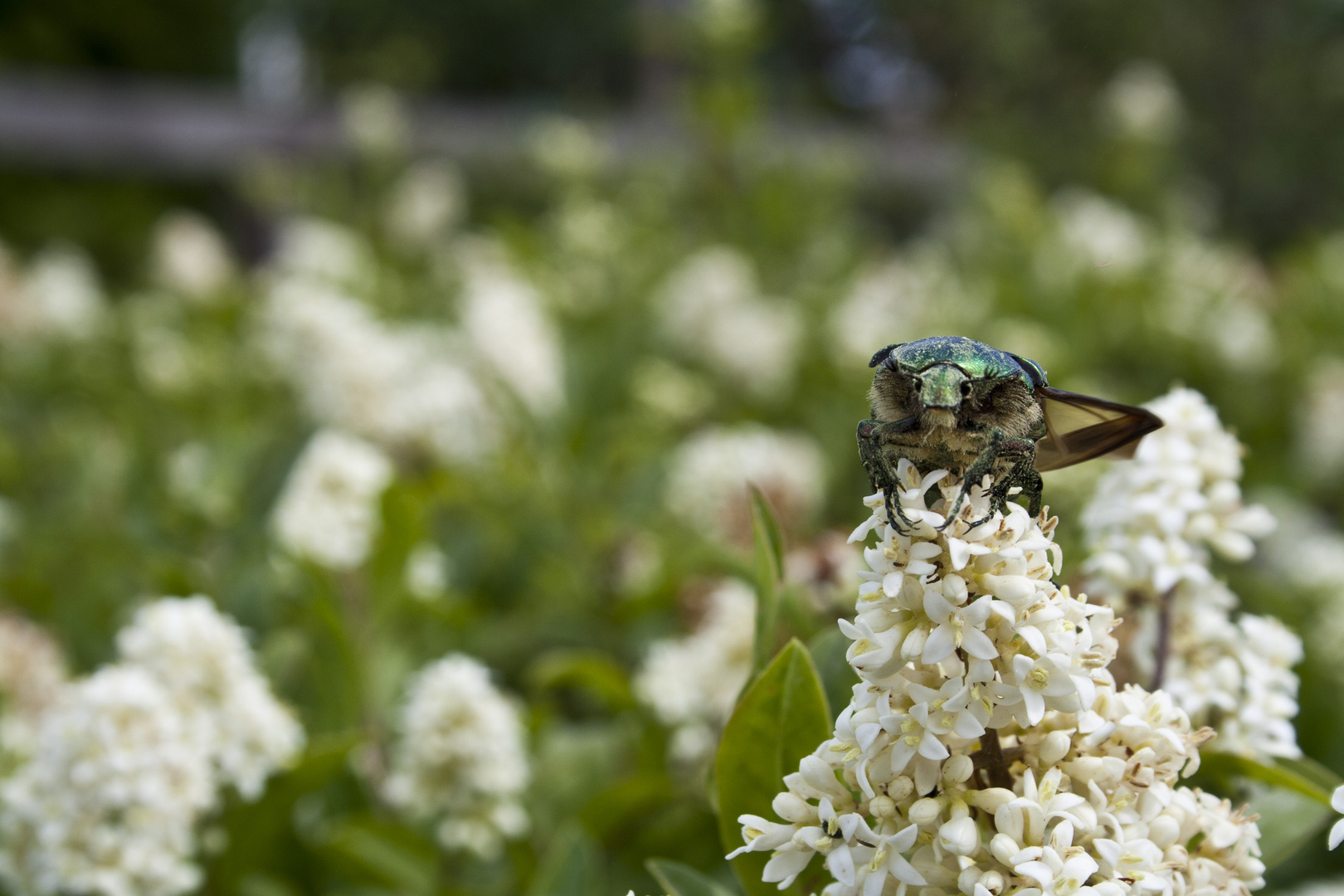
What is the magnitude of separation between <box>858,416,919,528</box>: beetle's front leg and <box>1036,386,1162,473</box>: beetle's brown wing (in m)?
0.16

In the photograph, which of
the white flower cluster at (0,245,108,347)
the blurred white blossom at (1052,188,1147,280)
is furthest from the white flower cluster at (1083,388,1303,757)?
the white flower cluster at (0,245,108,347)

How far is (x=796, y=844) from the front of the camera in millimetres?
880

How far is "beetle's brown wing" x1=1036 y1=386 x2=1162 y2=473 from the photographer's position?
97cm

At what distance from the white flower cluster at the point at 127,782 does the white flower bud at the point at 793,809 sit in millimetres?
886

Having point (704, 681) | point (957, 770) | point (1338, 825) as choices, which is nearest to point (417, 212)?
point (704, 681)

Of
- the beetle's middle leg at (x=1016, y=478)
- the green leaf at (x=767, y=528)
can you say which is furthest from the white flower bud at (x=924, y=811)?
the green leaf at (x=767, y=528)

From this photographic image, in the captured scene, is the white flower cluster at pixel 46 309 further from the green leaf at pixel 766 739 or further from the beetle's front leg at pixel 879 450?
the beetle's front leg at pixel 879 450

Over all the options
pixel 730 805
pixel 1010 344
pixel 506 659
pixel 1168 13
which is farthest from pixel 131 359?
pixel 1168 13

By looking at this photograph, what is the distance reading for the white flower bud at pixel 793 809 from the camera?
885mm

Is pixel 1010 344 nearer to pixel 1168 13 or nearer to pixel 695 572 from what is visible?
pixel 695 572

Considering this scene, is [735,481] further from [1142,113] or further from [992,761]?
[1142,113]

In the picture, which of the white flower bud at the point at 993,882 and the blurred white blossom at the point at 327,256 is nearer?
the white flower bud at the point at 993,882

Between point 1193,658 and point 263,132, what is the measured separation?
919 centimetres

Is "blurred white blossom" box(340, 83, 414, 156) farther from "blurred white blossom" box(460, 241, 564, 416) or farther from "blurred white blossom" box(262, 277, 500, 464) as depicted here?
"blurred white blossom" box(262, 277, 500, 464)
